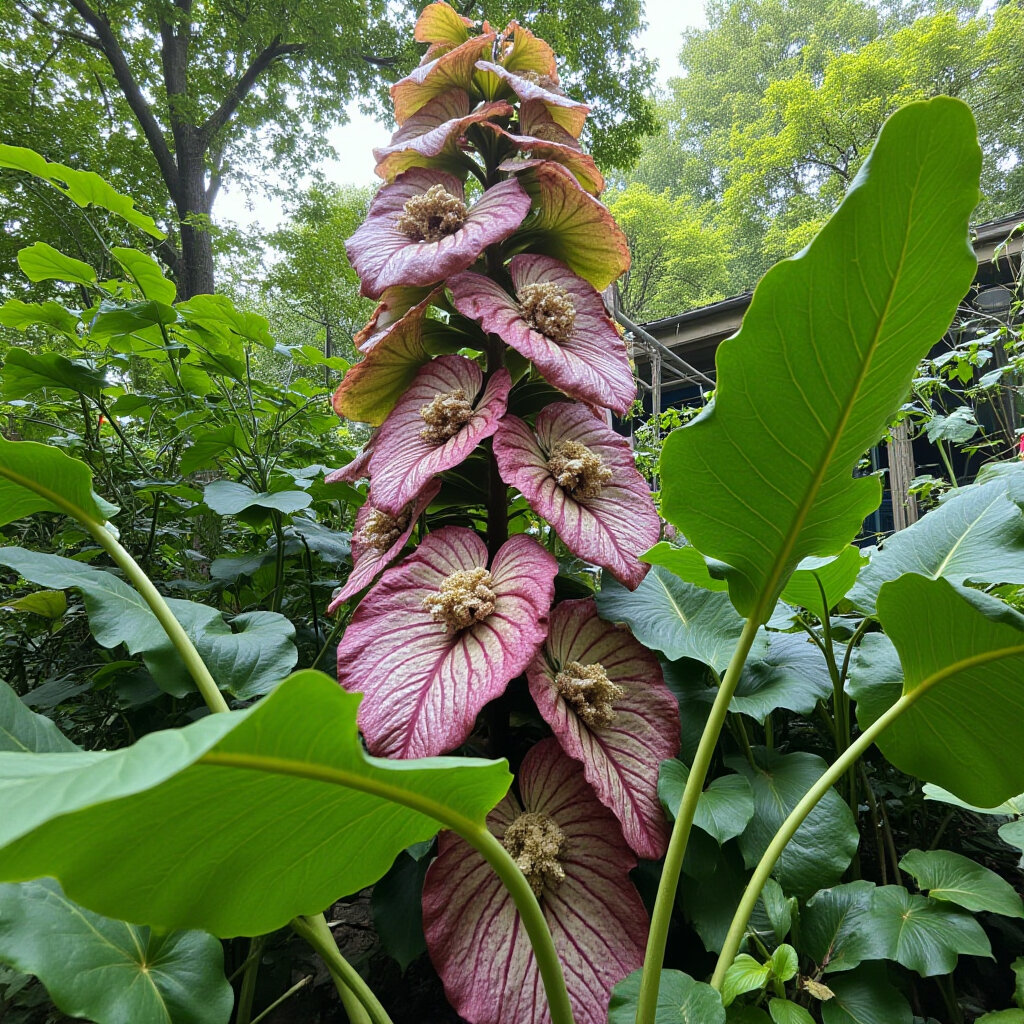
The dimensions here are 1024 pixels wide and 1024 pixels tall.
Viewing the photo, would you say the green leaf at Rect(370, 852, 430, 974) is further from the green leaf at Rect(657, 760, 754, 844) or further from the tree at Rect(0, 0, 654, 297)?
the tree at Rect(0, 0, 654, 297)

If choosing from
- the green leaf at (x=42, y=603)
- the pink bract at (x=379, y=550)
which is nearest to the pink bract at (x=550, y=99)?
the pink bract at (x=379, y=550)

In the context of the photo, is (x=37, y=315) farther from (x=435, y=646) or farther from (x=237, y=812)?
(x=237, y=812)

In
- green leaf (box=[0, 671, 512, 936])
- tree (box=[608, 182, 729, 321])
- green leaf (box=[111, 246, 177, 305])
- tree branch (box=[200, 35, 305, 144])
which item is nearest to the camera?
green leaf (box=[0, 671, 512, 936])

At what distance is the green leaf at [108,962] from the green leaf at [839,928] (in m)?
0.55

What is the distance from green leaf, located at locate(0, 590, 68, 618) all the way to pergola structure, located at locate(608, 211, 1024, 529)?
4.00 metres

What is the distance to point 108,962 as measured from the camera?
0.50m

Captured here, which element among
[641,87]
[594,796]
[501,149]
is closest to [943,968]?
[594,796]

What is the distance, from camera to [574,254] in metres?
1.01

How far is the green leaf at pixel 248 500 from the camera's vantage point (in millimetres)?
944

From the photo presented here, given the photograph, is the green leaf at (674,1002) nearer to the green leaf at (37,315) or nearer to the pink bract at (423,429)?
the pink bract at (423,429)

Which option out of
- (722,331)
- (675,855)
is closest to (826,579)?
(675,855)

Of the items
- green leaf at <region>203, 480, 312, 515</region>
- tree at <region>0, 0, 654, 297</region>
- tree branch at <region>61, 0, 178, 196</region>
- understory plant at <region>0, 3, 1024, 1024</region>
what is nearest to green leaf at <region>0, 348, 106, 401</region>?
green leaf at <region>203, 480, 312, 515</region>

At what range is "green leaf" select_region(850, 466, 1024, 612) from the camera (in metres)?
0.73

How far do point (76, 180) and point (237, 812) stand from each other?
1283 millimetres
